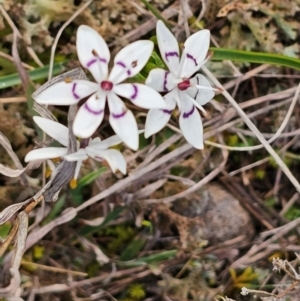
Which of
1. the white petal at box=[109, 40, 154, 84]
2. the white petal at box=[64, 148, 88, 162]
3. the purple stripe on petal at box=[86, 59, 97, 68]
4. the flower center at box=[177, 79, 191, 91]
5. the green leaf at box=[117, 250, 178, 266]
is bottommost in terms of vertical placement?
the green leaf at box=[117, 250, 178, 266]

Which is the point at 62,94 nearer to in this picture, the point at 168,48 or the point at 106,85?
the point at 106,85

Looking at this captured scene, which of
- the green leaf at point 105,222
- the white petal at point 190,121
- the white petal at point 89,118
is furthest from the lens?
the green leaf at point 105,222

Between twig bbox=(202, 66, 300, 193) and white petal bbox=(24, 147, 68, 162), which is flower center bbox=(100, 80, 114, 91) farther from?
twig bbox=(202, 66, 300, 193)

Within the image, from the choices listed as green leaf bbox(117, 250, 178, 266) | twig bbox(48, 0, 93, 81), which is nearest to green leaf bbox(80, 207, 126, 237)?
green leaf bbox(117, 250, 178, 266)

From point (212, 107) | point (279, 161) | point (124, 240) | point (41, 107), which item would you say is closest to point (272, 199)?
point (279, 161)

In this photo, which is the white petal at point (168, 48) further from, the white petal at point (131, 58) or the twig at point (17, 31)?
the twig at point (17, 31)

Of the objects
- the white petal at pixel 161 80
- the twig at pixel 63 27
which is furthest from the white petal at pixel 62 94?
the twig at pixel 63 27
